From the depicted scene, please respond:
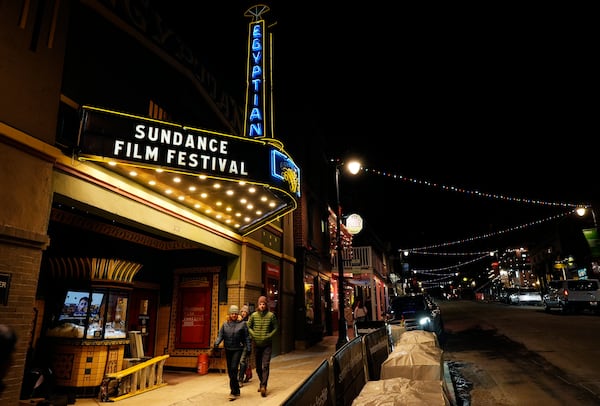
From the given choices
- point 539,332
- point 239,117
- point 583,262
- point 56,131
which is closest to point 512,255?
point 583,262

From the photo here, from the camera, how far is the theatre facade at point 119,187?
5766 mm

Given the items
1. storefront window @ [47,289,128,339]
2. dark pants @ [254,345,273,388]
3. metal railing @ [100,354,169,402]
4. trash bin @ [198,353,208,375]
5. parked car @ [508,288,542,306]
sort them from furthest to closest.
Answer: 1. parked car @ [508,288,542,306]
2. trash bin @ [198,353,208,375]
3. dark pants @ [254,345,273,388]
4. storefront window @ [47,289,128,339]
5. metal railing @ [100,354,169,402]

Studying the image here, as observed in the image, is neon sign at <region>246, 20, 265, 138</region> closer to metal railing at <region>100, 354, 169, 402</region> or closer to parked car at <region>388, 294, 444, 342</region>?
metal railing at <region>100, 354, 169, 402</region>

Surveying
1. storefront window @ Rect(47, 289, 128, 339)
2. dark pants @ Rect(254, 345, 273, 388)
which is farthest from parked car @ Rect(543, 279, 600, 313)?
storefront window @ Rect(47, 289, 128, 339)

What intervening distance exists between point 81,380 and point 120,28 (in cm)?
713

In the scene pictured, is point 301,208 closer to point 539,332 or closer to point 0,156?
point 539,332

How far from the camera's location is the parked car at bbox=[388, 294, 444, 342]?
576 inches

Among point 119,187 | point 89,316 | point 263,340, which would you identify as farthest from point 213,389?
point 119,187

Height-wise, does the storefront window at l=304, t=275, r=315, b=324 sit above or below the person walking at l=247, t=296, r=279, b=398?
above

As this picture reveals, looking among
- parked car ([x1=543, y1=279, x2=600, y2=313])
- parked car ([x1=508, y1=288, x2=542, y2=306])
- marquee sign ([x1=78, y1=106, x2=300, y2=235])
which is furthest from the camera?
parked car ([x1=508, y1=288, x2=542, y2=306])

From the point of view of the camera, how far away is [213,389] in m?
8.93

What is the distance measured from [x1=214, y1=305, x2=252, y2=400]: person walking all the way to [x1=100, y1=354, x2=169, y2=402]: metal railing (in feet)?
6.46

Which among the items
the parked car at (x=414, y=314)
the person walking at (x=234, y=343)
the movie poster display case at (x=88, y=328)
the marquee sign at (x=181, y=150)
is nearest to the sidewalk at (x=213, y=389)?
the person walking at (x=234, y=343)

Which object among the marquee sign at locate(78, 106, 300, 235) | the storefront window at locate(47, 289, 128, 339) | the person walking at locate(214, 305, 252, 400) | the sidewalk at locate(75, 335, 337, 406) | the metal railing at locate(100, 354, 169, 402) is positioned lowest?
the sidewalk at locate(75, 335, 337, 406)
